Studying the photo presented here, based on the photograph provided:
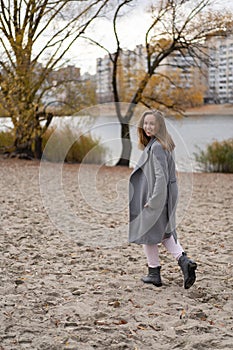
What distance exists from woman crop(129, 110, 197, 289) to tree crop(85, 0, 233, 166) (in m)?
9.91

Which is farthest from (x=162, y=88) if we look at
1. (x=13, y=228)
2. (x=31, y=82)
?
(x=13, y=228)

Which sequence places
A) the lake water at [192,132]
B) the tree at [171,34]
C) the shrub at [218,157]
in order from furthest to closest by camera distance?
the tree at [171,34], the lake water at [192,132], the shrub at [218,157]

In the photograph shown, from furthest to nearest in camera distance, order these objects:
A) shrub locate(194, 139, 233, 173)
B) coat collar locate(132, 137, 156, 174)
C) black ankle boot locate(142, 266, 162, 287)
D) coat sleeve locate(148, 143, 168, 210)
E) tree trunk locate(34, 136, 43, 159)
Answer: tree trunk locate(34, 136, 43, 159) < shrub locate(194, 139, 233, 173) < black ankle boot locate(142, 266, 162, 287) < coat collar locate(132, 137, 156, 174) < coat sleeve locate(148, 143, 168, 210)

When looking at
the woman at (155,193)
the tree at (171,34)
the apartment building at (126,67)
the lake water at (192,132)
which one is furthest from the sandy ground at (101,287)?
the apartment building at (126,67)

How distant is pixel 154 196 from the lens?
348cm

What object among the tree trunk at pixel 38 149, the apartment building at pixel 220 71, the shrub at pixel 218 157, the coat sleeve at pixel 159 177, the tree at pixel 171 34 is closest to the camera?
the coat sleeve at pixel 159 177

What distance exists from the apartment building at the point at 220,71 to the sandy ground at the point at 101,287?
9222 mm

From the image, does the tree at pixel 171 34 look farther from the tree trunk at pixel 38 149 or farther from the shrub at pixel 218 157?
the tree trunk at pixel 38 149

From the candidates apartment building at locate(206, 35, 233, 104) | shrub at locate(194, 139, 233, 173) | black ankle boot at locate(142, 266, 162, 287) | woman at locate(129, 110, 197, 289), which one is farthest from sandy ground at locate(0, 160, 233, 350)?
apartment building at locate(206, 35, 233, 104)

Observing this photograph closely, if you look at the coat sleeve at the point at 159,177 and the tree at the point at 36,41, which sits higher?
the tree at the point at 36,41

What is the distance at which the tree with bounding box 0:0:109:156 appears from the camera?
44.8 feet

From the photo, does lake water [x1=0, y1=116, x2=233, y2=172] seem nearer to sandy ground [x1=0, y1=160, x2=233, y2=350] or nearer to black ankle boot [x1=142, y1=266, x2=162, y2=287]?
sandy ground [x1=0, y1=160, x2=233, y2=350]

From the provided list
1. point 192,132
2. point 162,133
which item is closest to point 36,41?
point 192,132

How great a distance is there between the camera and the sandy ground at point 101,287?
2879 millimetres
